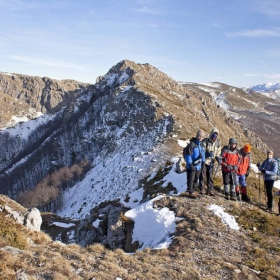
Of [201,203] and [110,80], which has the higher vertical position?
[110,80]

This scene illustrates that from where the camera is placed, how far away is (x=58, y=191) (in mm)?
86625

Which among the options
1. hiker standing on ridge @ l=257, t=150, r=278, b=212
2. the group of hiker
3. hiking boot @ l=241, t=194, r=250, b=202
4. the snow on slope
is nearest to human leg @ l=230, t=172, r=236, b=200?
the group of hiker

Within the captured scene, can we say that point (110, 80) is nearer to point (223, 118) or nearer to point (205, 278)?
point (223, 118)

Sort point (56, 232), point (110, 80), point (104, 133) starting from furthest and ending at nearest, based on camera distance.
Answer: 1. point (110, 80)
2. point (104, 133)
3. point (56, 232)

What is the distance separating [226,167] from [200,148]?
7.09 feet

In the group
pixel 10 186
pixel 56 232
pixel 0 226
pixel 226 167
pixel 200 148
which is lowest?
pixel 10 186

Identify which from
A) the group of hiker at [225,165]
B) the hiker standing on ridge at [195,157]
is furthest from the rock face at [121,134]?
the hiker standing on ridge at [195,157]

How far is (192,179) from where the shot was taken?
1706 cm

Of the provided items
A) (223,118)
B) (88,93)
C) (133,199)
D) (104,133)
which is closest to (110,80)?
(88,93)

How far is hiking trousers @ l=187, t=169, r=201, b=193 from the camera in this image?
659 inches

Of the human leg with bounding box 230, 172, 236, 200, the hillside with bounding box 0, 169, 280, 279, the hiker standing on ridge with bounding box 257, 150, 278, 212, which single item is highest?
the hiker standing on ridge with bounding box 257, 150, 278, 212

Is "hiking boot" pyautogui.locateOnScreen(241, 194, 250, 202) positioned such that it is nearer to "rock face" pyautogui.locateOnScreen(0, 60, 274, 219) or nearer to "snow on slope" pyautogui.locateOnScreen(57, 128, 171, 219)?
"rock face" pyautogui.locateOnScreen(0, 60, 274, 219)

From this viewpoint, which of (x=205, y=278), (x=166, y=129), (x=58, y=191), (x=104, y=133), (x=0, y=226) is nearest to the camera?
(x=205, y=278)

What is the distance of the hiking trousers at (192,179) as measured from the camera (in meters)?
16.7
